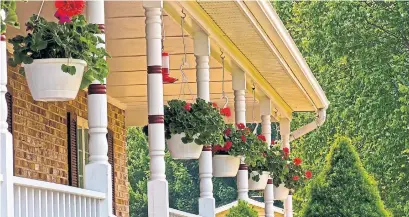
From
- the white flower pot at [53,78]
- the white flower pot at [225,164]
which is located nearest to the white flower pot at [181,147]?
the white flower pot at [225,164]

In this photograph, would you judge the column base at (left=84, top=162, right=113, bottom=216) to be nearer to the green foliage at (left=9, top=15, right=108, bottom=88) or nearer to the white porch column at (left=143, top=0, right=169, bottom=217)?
the green foliage at (left=9, top=15, right=108, bottom=88)

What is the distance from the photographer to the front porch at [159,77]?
28.4ft

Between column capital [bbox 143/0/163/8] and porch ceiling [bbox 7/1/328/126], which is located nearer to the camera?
column capital [bbox 143/0/163/8]

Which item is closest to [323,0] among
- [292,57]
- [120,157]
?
[120,157]

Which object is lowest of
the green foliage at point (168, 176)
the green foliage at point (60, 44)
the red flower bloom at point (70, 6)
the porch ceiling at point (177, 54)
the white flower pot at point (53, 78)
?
the green foliage at point (168, 176)

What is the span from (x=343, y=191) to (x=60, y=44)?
39.7 feet

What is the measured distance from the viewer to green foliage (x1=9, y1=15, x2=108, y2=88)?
8266 mm

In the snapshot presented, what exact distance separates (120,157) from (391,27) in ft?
45.1

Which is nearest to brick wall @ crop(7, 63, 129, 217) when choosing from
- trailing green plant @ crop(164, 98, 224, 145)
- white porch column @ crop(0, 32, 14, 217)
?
trailing green plant @ crop(164, 98, 224, 145)

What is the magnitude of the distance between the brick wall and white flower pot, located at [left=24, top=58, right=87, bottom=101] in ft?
17.9

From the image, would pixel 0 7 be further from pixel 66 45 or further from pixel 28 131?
pixel 28 131

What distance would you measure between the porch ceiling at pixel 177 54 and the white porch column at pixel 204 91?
0.25 m

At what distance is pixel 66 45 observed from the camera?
8273 millimetres

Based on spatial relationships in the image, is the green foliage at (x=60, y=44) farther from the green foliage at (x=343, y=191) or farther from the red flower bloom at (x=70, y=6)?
the green foliage at (x=343, y=191)
